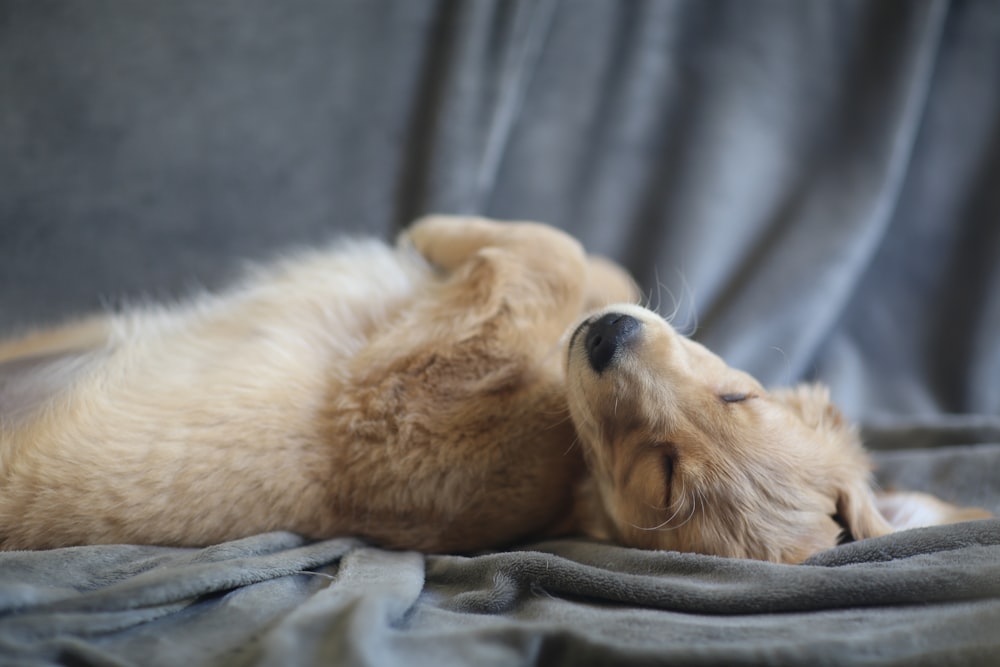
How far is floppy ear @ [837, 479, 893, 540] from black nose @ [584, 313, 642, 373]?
0.59 metres

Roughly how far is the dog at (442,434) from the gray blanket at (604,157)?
1.54 feet

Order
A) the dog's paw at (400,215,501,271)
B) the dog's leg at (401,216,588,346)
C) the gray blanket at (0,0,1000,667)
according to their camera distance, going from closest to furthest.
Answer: the dog's leg at (401,216,588,346)
the dog's paw at (400,215,501,271)
the gray blanket at (0,0,1000,667)

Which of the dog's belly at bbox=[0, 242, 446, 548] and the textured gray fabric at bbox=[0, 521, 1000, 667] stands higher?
the dog's belly at bbox=[0, 242, 446, 548]

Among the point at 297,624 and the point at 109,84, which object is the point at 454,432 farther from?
the point at 109,84

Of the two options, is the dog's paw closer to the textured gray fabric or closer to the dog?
the dog

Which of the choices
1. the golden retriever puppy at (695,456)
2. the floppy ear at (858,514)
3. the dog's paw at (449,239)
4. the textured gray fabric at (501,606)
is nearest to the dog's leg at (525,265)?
the dog's paw at (449,239)

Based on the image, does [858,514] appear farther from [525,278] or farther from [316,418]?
[316,418]

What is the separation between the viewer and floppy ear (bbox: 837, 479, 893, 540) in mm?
1642

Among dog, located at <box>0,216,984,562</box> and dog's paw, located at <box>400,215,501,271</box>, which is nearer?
dog, located at <box>0,216,984,562</box>

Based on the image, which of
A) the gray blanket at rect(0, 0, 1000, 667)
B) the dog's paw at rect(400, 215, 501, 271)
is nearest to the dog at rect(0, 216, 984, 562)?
the dog's paw at rect(400, 215, 501, 271)

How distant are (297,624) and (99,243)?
5.26 ft

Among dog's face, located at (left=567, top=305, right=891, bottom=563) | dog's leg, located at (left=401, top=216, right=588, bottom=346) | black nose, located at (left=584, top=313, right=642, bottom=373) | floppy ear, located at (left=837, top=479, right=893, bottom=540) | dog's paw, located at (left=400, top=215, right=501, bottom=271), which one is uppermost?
dog's paw, located at (left=400, top=215, right=501, bottom=271)

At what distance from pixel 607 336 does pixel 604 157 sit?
1.12 metres

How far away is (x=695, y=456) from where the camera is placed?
1542mm
